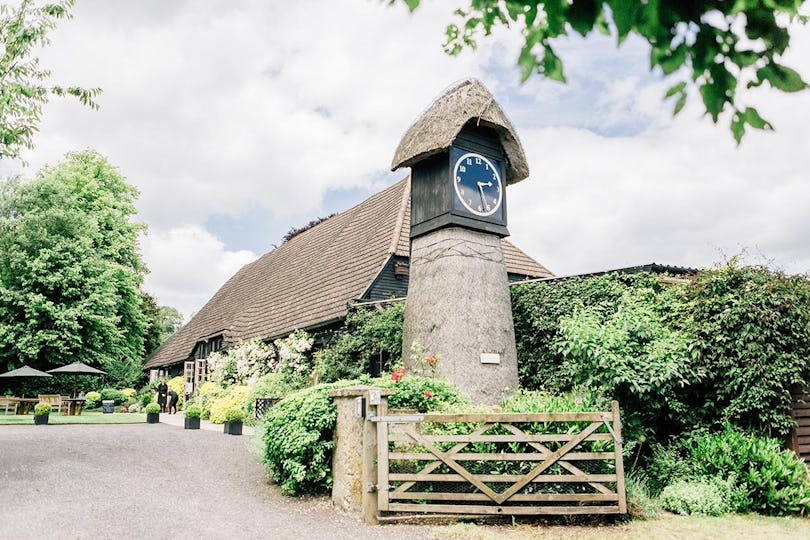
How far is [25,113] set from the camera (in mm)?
10266

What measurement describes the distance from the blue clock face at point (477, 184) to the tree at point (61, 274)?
2362 cm

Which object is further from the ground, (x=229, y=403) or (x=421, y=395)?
(x=421, y=395)

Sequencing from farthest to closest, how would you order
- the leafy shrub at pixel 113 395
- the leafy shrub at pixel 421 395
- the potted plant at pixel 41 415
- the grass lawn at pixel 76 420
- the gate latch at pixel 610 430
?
the leafy shrub at pixel 113 395
the grass lawn at pixel 76 420
the potted plant at pixel 41 415
the leafy shrub at pixel 421 395
the gate latch at pixel 610 430

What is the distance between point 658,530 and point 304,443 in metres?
4.42

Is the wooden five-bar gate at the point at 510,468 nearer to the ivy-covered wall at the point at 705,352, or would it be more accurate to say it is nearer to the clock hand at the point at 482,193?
the ivy-covered wall at the point at 705,352

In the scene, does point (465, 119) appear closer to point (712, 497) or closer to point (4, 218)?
point (712, 497)

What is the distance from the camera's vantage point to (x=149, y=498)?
7.62m

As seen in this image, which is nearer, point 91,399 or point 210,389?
point 210,389

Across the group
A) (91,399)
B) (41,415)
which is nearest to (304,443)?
(41,415)

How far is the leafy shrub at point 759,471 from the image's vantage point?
305 inches

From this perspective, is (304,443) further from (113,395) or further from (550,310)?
(113,395)

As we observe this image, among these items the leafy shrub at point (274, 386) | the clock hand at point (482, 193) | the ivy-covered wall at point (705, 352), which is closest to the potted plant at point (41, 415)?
the leafy shrub at point (274, 386)

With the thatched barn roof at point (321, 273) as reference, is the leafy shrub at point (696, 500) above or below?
below

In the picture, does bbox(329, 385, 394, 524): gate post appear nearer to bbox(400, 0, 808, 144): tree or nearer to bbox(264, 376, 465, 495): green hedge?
bbox(264, 376, 465, 495): green hedge
